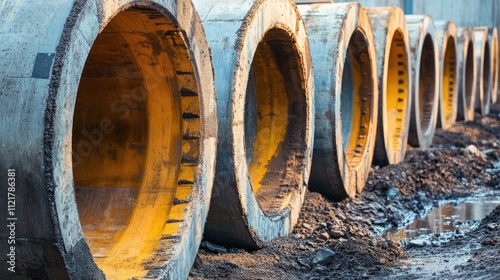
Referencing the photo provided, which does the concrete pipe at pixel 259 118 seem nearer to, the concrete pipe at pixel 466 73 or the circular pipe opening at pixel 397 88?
the circular pipe opening at pixel 397 88

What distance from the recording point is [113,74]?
5.15 meters

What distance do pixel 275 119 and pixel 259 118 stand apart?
0.45 ft

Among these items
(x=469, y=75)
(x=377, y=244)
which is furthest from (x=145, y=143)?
(x=469, y=75)

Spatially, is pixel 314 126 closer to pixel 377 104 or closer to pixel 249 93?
pixel 249 93

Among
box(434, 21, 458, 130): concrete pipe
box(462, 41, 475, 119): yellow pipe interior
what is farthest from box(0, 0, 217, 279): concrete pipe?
box(462, 41, 475, 119): yellow pipe interior

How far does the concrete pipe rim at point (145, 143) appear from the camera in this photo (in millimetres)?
4656

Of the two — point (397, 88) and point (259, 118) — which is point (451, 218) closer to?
point (259, 118)

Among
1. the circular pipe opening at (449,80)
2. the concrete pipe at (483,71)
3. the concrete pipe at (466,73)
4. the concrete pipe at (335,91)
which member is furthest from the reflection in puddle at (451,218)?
the concrete pipe at (483,71)

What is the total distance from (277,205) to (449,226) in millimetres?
2058

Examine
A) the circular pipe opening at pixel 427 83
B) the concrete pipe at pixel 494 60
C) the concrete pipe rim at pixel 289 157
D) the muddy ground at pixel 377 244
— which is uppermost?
the concrete pipe at pixel 494 60

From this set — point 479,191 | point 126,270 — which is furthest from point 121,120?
point 479,191

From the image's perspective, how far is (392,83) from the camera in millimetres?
11148

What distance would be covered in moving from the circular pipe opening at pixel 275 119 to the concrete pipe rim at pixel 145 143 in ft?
5.82

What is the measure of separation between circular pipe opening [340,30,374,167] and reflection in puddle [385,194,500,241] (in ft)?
3.45
